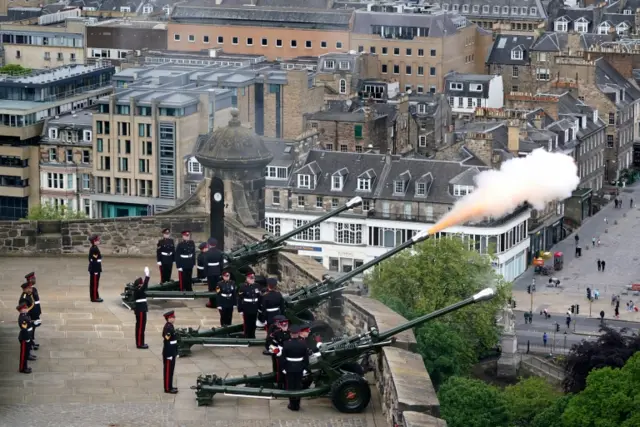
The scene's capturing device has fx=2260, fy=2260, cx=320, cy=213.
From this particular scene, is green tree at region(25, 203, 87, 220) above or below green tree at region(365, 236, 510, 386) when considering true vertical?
below

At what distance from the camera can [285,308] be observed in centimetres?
3547

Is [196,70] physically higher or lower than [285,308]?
lower

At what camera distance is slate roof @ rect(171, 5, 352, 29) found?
19212cm

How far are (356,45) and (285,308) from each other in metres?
154

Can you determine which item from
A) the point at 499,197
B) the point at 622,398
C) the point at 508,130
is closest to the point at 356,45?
the point at 508,130

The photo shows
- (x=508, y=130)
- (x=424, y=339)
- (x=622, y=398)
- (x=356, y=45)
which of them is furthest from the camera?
(x=356, y=45)

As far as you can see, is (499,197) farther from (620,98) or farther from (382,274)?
(620,98)

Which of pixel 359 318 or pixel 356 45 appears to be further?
pixel 356 45

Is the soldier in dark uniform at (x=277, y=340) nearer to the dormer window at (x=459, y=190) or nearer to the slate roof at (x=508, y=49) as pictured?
the dormer window at (x=459, y=190)

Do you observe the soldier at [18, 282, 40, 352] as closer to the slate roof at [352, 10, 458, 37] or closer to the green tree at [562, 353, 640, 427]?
the green tree at [562, 353, 640, 427]

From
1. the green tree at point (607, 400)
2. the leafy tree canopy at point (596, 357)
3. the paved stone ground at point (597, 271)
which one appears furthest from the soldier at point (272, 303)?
the paved stone ground at point (597, 271)

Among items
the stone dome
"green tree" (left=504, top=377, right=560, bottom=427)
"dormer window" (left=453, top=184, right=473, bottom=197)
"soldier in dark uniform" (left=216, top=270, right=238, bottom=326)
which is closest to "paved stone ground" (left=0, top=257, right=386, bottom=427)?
"soldier in dark uniform" (left=216, top=270, right=238, bottom=326)

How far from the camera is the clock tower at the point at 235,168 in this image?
140ft

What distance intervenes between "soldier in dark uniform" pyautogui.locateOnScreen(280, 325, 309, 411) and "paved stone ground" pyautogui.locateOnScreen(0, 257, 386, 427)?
0.30 m
